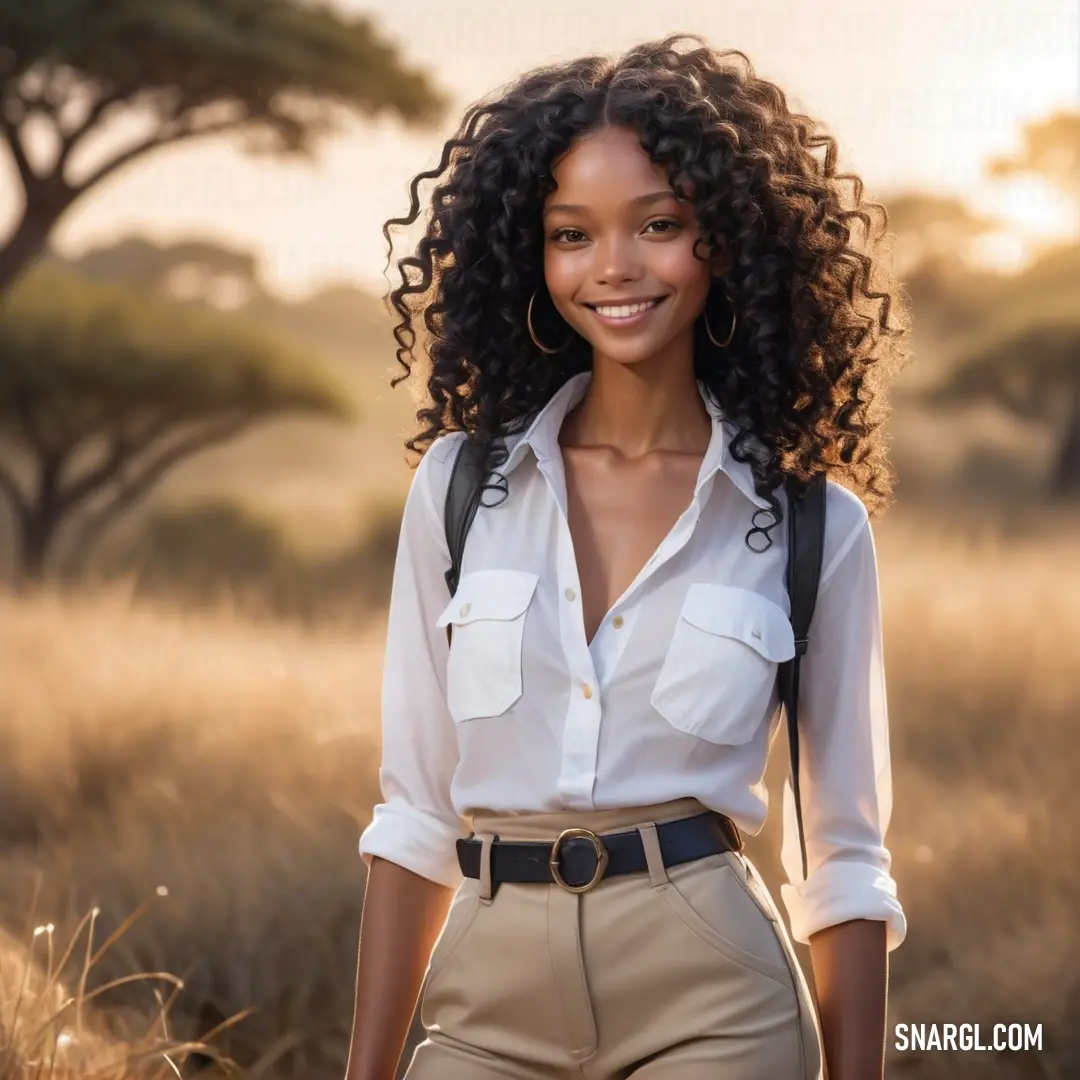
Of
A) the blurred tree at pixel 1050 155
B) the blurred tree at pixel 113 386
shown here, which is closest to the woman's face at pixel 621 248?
the blurred tree at pixel 113 386

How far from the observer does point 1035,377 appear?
13.7 meters

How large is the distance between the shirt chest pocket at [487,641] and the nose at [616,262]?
37cm

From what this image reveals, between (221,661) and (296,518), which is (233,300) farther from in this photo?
(221,661)

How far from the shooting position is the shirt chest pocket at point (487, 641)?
192cm

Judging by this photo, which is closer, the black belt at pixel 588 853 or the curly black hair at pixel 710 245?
the black belt at pixel 588 853

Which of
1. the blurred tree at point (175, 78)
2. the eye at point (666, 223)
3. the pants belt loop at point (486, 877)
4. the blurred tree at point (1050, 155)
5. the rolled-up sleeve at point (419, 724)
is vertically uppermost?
the blurred tree at point (1050, 155)

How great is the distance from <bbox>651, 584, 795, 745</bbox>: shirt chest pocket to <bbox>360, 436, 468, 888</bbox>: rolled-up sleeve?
30cm

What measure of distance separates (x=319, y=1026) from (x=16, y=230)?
765 centimetres

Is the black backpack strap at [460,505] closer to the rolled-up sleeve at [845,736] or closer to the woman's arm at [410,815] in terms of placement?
the woman's arm at [410,815]

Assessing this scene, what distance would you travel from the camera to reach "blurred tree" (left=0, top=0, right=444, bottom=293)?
9.66 metres

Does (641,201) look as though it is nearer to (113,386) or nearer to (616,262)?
(616,262)

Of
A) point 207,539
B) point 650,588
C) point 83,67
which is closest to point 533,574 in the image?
point 650,588

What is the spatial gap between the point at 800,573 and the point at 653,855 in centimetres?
38

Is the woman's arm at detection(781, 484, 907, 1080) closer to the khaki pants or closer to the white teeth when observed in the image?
the khaki pants
